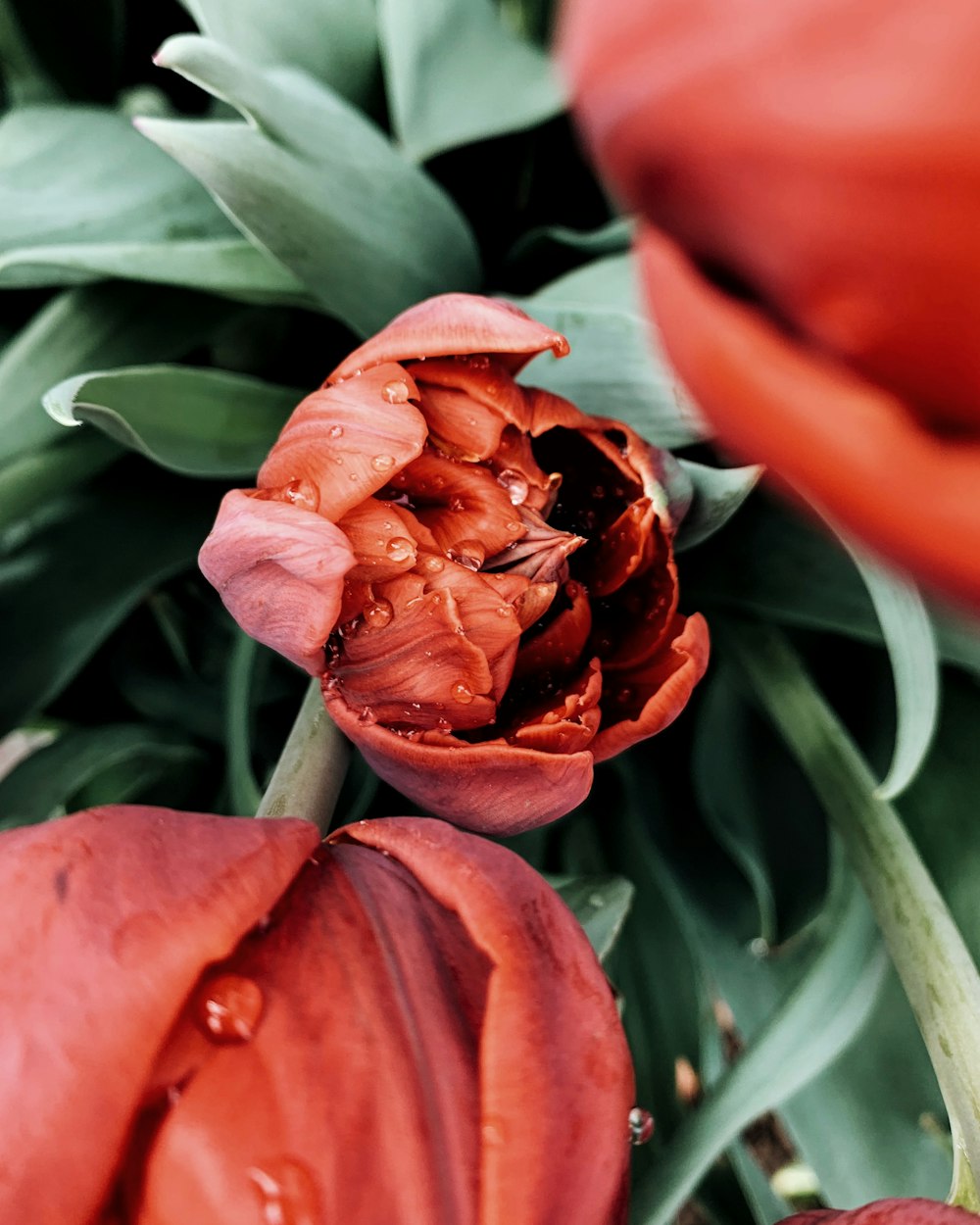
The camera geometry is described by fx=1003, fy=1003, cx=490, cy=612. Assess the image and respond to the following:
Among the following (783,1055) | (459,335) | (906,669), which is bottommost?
(783,1055)

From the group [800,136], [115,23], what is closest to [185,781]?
[115,23]

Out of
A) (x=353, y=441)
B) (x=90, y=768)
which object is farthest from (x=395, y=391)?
(x=90, y=768)

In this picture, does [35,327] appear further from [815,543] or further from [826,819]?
[826,819]

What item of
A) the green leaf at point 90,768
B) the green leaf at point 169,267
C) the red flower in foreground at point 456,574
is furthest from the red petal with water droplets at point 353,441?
the green leaf at point 90,768

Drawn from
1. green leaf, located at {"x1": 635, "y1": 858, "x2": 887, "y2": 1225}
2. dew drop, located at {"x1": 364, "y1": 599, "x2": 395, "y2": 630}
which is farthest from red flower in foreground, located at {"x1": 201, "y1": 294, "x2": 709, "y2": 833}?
green leaf, located at {"x1": 635, "y1": 858, "x2": 887, "y2": 1225}

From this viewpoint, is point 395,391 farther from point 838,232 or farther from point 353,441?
point 838,232

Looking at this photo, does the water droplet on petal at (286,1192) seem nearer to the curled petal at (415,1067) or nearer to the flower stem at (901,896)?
the curled petal at (415,1067)
